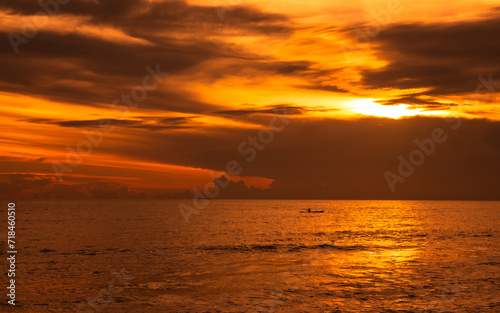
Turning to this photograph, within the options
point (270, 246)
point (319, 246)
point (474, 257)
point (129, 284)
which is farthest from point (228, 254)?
point (474, 257)

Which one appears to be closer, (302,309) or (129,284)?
(302,309)

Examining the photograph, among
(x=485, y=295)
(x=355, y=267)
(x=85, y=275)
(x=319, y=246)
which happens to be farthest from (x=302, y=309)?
(x=319, y=246)

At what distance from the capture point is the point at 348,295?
30.8 meters

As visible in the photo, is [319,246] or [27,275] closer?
[27,275]

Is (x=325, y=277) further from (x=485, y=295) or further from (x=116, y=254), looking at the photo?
(x=116, y=254)

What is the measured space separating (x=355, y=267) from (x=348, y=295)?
12.8m

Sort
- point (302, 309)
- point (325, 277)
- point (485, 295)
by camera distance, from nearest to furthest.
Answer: point (302, 309) → point (485, 295) → point (325, 277)

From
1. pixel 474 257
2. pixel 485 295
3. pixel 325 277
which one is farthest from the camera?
pixel 474 257

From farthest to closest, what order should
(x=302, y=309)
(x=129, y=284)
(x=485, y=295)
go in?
(x=129, y=284)
(x=485, y=295)
(x=302, y=309)

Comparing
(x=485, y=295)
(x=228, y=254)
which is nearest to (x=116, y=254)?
(x=228, y=254)

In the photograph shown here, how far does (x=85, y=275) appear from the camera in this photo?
1506 inches

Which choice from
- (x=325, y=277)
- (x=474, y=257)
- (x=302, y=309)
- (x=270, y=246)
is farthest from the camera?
(x=270, y=246)

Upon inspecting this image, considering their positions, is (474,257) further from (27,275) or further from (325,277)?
(27,275)

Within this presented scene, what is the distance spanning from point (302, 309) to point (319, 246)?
120 feet
